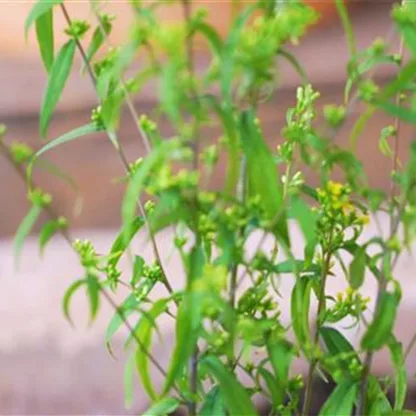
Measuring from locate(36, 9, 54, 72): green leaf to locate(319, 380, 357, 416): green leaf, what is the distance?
1.06 ft

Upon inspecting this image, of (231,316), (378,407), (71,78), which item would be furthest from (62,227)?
(71,78)

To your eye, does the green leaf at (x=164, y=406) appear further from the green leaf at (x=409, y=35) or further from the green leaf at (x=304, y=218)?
the green leaf at (x=409, y=35)

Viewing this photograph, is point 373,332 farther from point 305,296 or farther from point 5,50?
point 5,50

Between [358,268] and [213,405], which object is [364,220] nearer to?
[358,268]

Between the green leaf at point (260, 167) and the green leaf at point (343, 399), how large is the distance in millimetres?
173

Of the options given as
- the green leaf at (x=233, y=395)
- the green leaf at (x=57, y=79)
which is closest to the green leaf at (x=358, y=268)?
the green leaf at (x=233, y=395)

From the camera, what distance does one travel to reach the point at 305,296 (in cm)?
72

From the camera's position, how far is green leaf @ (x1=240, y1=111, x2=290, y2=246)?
56cm

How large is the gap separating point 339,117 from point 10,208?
→ 2.76ft

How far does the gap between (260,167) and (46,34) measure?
220 millimetres

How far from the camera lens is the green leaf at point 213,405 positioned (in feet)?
2.17

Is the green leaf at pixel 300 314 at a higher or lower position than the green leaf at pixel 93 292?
lower

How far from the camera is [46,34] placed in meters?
0.68

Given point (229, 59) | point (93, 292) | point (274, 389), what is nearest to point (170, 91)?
point (229, 59)
